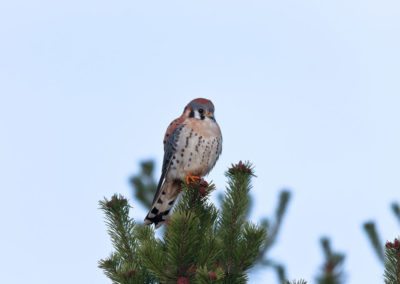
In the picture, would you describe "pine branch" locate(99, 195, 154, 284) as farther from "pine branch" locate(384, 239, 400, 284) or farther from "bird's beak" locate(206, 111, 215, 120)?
"bird's beak" locate(206, 111, 215, 120)

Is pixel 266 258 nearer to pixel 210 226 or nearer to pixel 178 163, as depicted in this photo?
pixel 210 226

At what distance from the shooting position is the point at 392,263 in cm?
366

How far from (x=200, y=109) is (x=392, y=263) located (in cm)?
355

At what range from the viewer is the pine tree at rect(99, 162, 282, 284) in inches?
151

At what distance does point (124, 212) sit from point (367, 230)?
1448 millimetres

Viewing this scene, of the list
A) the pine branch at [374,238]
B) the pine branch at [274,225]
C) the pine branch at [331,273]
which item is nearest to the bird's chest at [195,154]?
the pine branch at [274,225]

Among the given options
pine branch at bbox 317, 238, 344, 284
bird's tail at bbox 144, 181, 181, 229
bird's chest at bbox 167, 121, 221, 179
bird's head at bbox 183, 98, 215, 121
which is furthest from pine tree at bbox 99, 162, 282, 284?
bird's head at bbox 183, 98, 215, 121

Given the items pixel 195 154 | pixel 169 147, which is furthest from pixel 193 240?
pixel 169 147

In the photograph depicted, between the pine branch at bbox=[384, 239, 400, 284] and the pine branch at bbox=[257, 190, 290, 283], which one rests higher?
the pine branch at bbox=[257, 190, 290, 283]

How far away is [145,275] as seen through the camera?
4047mm

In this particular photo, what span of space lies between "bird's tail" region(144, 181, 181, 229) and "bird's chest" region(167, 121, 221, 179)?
14 cm

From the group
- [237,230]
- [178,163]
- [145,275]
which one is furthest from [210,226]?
[178,163]

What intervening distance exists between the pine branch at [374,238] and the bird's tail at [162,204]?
1.92m

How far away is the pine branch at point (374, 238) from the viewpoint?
3.86 metres
